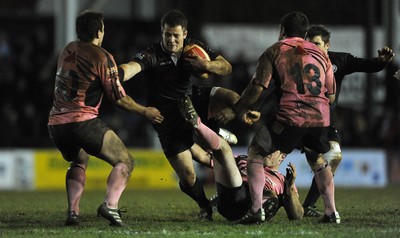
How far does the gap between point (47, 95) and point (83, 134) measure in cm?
1278

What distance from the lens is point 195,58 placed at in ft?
31.2

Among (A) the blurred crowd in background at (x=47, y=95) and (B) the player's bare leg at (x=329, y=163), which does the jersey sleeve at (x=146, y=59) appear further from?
(A) the blurred crowd in background at (x=47, y=95)

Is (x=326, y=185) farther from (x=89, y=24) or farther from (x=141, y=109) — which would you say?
(x=89, y=24)

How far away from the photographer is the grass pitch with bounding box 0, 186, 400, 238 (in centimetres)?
852

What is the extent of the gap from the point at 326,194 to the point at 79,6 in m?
19.3

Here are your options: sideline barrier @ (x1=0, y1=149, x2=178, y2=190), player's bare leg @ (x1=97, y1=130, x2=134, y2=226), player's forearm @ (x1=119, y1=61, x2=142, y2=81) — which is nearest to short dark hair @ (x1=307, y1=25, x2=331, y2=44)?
player's forearm @ (x1=119, y1=61, x2=142, y2=81)

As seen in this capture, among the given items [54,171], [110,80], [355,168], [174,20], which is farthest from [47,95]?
[110,80]

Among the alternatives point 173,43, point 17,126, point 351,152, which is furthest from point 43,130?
point 173,43

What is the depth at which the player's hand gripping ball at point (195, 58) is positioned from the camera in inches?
374

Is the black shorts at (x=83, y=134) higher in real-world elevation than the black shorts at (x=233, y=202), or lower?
higher

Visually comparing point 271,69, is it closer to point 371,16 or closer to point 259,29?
point 371,16

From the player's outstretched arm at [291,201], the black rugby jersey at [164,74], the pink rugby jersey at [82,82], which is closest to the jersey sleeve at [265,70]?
the black rugby jersey at [164,74]

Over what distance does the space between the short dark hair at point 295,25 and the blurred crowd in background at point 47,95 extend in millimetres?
12244

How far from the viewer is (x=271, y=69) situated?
916 centimetres
